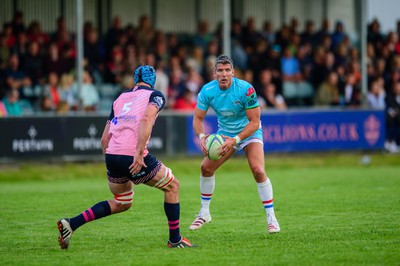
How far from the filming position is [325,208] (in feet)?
45.8

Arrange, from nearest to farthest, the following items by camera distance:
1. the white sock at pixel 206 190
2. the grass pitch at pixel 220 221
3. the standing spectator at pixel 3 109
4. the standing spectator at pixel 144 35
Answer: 1. the grass pitch at pixel 220 221
2. the white sock at pixel 206 190
3. the standing spectator at pixel 3 109
4. the standing spectator at pixel 144 35

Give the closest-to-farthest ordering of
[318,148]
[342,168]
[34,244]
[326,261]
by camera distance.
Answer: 1. [326,261]
2. [34,244]
3. [342,168]
4. [318,148]

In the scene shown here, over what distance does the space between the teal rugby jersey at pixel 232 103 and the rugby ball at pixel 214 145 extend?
1.44 ft

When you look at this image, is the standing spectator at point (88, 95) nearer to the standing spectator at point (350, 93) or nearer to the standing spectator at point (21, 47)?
the standing spectator at point (21, 47)

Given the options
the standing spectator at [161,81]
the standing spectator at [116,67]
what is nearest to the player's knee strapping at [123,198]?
the standing spectator at [161,81]

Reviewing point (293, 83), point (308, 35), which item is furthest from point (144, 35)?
point (308, 35)

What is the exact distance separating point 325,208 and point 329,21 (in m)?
18.4

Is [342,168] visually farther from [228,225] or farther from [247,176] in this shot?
[228,225]

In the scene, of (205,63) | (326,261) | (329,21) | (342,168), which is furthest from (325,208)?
(329,21)

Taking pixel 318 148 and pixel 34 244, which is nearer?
pixel 34 244

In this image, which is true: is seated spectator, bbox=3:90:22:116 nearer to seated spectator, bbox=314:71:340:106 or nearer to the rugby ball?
seated spectator, bbox=314:71:340:106

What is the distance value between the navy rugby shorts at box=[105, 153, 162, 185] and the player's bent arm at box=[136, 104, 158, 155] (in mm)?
177

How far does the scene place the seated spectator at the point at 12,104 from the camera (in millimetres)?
21094

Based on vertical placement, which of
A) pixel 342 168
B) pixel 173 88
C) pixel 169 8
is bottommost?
pixel 342 168
